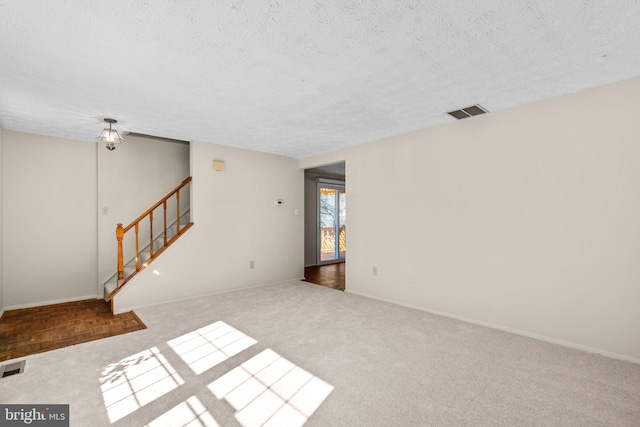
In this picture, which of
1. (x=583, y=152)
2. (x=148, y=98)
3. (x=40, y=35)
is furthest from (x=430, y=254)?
(x=40, y=35)

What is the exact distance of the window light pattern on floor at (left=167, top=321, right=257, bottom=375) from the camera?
240 cm

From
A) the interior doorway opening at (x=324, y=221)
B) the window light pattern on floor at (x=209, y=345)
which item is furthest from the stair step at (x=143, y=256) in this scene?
the interior doorway opening at (x=324, y=221)

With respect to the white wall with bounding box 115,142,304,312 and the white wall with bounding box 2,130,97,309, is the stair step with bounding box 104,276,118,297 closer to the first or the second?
the white wall with bounding box 2,130,97,309

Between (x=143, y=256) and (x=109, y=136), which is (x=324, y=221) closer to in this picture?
(x=143, y=256)

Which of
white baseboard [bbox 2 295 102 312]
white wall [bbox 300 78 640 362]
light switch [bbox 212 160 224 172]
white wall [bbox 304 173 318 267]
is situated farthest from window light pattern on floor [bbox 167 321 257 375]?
white wall [bbox 304 173 318 267]

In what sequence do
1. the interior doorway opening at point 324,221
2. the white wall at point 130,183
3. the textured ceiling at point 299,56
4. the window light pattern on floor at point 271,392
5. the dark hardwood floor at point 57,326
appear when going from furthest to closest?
the interior doorway opening at point 324,221 < the white wall at point 130,183 < the dark hardwood floor at point 57,326 < the window light pattern on floor at point 271,392 < the textured ceiling at point 299,56

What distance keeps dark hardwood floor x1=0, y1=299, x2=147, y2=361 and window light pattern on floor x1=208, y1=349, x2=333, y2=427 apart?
64.7 inches

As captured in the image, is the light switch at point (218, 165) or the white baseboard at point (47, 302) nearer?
the white baseboard at point (47, 302)

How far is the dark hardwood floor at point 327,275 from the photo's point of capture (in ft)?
17.2

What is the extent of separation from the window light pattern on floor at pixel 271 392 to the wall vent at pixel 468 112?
2928 mm

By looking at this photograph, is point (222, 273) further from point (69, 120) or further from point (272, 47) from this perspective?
point (272, 47)

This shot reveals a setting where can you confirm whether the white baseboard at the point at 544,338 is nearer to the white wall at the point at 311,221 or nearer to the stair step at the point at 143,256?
the white wall at the point at 311,221

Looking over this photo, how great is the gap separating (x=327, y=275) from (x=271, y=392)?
410 centimetres

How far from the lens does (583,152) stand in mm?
2605
